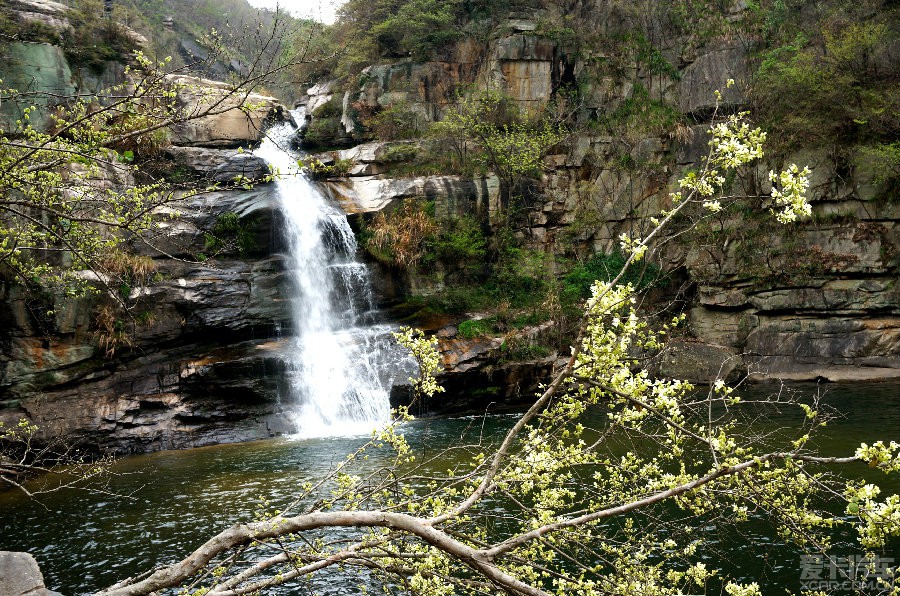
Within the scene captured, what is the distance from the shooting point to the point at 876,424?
12.5m

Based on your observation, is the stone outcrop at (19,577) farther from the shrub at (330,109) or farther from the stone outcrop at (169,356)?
the shrub at (330,109)

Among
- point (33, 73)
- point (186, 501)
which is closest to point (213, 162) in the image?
point (33, 73)

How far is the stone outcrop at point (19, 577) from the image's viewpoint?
5.33 m

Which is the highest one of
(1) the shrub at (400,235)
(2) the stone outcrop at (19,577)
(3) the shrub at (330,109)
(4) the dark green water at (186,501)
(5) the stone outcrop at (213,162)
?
(3) the shrub at (330,109)

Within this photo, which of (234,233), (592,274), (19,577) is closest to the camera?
(19,577)

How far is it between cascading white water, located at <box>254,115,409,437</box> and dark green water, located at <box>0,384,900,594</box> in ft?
5.35

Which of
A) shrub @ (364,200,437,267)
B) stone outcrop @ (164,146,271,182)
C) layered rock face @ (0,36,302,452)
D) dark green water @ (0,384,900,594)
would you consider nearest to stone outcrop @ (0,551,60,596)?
dark green water @ (0,384,900,594)

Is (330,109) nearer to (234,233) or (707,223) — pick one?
(234,233)

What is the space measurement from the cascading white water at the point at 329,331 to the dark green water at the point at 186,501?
163 cm

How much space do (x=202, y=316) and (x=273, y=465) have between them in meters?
5.77

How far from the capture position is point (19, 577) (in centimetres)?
547

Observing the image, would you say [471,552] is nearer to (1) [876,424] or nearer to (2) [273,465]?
(2) [273,465]

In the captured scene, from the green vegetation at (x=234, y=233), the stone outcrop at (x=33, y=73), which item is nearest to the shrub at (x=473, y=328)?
the green vegetation at (x=234, y=233)

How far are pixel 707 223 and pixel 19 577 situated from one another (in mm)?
20090
